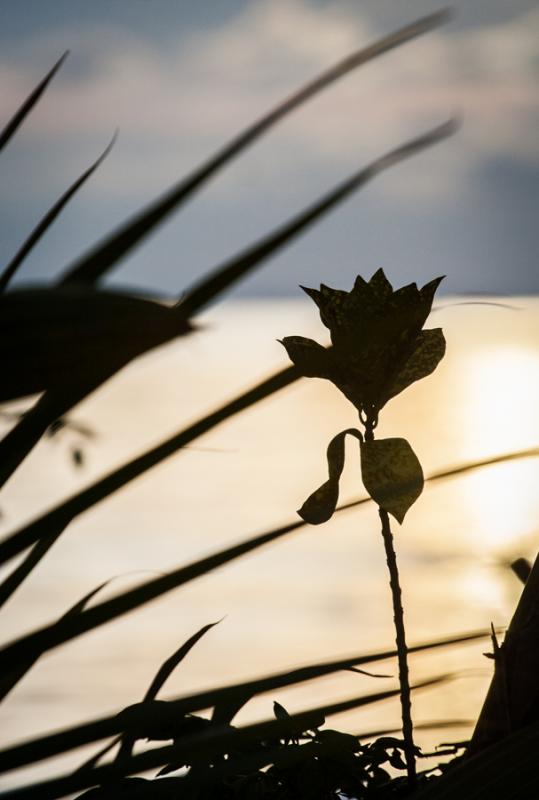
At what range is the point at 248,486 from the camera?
3539 millimetres

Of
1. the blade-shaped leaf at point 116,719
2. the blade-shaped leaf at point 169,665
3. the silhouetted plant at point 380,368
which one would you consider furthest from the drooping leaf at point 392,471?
the blade-shaped leaf at point 116,719

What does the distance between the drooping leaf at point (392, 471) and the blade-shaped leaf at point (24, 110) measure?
0.96 ft

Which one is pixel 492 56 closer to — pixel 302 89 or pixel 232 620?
pixel 232 620

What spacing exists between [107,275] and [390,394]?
1.21 ft

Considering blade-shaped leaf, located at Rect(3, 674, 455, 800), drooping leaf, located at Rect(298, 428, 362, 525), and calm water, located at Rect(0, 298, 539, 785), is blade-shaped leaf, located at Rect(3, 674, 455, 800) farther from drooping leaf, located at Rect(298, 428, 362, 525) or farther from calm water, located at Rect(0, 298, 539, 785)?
drooping leaf, located at Rect(298, 428, 362, 525)

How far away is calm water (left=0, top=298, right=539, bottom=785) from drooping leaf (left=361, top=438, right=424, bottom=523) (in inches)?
2.4

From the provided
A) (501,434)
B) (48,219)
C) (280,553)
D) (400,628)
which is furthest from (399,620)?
(501,434)

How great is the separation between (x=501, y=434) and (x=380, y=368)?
3.39m

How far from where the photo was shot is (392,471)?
0.53 meters

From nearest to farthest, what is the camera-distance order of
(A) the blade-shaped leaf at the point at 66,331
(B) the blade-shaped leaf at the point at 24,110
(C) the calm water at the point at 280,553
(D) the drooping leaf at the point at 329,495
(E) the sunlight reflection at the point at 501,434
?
(A) the blade-shaped leaf at the point at 66,331, (B) the blade-shaped leaf at the point at 24,110, (D) the drooping leaf at the point at 329,495, (C) the calm water at the point at 280,553, (E) the sunlight reflection at the point at 501,434

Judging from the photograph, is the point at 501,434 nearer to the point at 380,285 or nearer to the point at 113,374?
the point at 380,285

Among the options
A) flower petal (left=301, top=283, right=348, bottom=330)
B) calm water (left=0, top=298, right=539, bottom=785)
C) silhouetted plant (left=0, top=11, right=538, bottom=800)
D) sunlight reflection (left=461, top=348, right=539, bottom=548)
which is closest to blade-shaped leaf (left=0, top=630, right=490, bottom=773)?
silhouetted plant (left=0, top=11, right=538, bottom=800)

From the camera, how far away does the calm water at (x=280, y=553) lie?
1.95 metres

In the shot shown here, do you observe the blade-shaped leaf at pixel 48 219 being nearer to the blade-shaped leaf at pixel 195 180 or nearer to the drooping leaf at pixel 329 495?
the blade-shaped leaf at pixel 195 180
